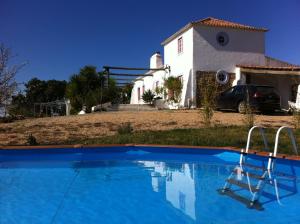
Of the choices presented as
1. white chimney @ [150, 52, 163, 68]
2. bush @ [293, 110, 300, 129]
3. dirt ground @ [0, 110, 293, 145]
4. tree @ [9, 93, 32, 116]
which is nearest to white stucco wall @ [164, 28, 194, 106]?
white chimney @ [150, 52, 163, 68]

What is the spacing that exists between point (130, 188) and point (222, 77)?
18.1m

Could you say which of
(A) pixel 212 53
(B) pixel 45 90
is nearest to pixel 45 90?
(B) pixel 45 90

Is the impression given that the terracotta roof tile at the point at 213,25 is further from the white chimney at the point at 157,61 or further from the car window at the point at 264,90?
the car window at the point at 264,90

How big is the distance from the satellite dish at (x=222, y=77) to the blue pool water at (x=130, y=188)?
46.8ft

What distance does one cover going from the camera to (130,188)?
646cm

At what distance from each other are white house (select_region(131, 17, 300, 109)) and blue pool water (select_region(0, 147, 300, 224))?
46.0 ft

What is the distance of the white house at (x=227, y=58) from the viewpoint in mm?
22891

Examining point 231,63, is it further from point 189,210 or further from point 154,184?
point 189,210

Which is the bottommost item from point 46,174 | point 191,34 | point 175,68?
point 46,174

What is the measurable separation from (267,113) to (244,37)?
7.81m

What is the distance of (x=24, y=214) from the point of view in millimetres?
4844

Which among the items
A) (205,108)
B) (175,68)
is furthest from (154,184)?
(175,68)

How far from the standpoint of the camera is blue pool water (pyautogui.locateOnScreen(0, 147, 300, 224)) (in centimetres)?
474

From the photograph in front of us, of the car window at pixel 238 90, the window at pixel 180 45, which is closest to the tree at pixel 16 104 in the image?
the car window at pixel 238 90
